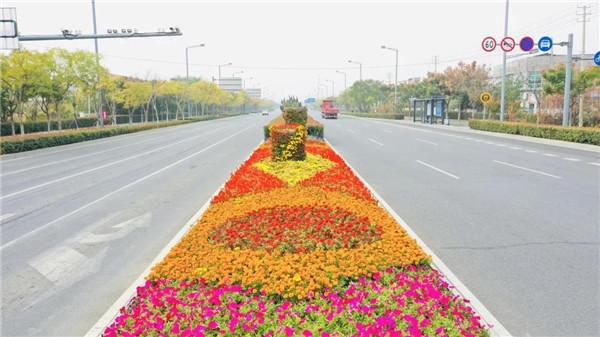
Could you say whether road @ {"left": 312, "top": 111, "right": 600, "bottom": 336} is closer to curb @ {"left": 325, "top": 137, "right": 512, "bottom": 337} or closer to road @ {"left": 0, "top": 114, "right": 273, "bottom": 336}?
curb @ {"left": 325, "top": 137, "right": 512, "bottom": 337}

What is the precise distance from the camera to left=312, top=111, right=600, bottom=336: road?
4.45m

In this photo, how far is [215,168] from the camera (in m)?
14.9

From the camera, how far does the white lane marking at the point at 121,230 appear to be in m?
7.06

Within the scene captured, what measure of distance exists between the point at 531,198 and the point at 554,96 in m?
32.4

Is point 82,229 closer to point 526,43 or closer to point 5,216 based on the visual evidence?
point 5,216

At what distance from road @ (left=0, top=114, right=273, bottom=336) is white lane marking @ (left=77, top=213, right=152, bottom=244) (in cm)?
2

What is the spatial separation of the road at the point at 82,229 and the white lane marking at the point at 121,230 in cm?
2

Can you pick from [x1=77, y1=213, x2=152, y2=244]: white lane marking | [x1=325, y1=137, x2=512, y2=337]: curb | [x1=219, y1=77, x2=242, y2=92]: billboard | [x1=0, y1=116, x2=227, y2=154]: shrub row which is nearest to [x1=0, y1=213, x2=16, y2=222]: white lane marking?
[x1=77, y1=213, x2=152, y2=244]: white lane marking

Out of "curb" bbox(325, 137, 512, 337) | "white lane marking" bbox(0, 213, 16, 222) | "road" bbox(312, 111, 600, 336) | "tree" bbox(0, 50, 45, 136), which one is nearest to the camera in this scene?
"curb" bbox(325, 137, 512, 337)

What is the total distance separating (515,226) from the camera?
23.9 ft

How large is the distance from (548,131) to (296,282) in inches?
959

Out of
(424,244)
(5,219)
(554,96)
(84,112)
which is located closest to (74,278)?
(5,219)

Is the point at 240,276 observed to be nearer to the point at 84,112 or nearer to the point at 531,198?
the point at 531,198

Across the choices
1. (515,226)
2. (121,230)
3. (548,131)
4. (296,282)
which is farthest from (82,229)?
(548,131)
